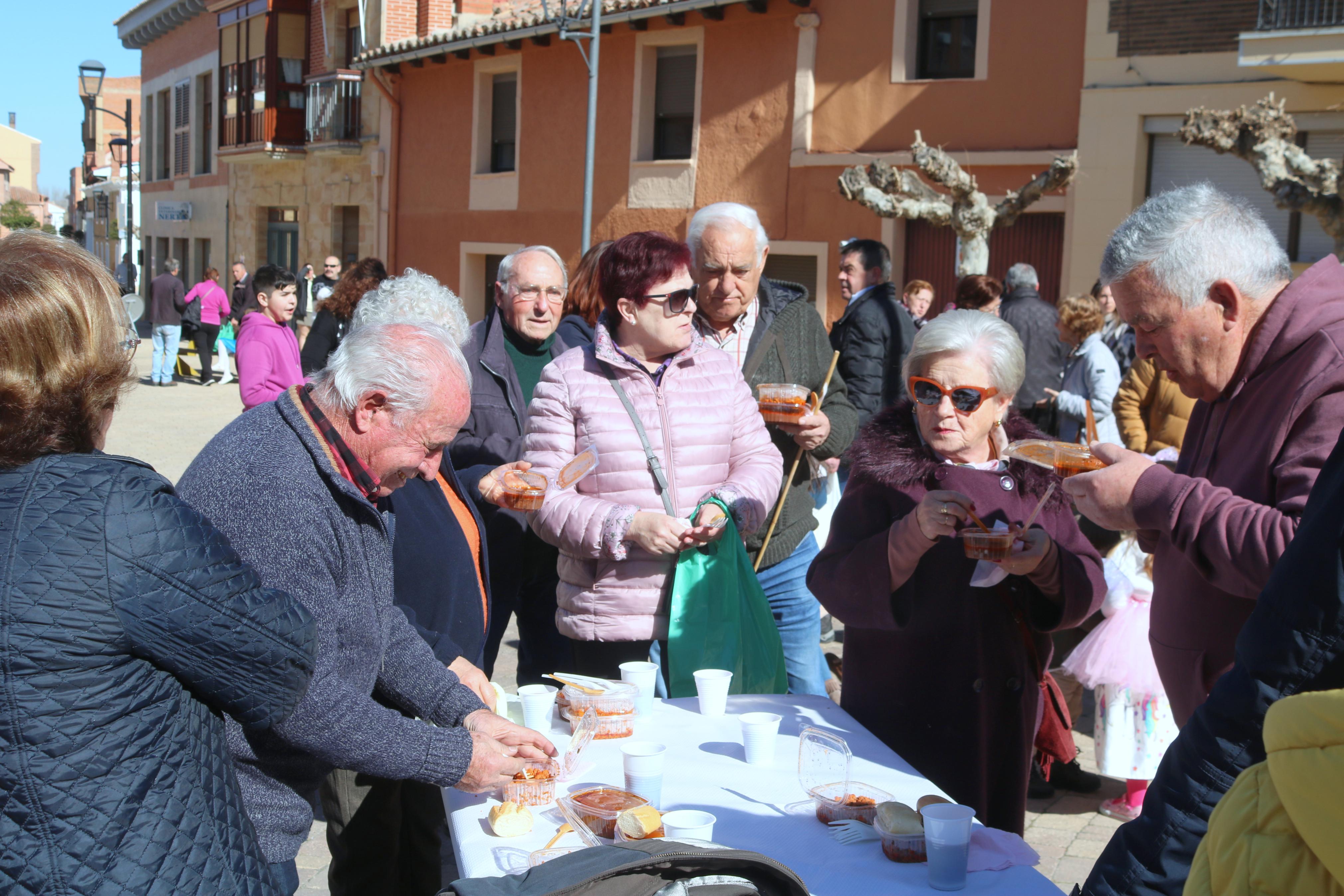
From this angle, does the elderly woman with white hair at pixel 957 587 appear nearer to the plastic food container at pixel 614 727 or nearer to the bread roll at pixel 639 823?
the plastic food container at pixel 614 727

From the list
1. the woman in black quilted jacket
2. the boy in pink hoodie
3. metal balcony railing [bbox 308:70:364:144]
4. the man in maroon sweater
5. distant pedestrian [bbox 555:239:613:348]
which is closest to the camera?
the woman in black quilted jacket

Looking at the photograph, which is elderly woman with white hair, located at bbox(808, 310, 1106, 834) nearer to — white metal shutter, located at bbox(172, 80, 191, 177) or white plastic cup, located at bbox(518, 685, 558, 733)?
white plastic cup, located at bbox(518, 685, 558, 733)

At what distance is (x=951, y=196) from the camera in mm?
12672

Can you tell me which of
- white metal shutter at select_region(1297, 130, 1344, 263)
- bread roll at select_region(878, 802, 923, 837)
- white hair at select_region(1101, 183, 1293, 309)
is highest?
white metal shutter at select_region(1297, 130, 1344, 263)

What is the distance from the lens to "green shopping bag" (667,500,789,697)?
3.14 m

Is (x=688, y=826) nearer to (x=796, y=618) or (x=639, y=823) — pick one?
(x=639, y=823)

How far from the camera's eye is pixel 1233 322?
7.63 feet

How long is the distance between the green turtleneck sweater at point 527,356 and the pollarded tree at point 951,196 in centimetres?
802

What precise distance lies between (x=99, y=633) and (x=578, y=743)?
1.10 metres

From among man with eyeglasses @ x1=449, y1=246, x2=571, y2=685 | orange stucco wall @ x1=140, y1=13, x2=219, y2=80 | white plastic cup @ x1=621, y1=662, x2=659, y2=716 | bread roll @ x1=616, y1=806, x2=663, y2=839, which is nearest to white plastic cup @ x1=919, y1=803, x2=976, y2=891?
bread roll @ x1=616, y1=806, x2=663, y2=839

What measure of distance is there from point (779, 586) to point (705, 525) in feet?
2.36

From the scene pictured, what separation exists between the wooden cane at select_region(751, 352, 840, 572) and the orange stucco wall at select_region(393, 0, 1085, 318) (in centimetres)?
968

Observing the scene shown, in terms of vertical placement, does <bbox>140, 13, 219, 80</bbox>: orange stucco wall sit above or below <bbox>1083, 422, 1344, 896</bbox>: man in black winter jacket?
above

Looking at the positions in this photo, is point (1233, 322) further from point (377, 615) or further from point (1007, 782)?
point (377, 615)
